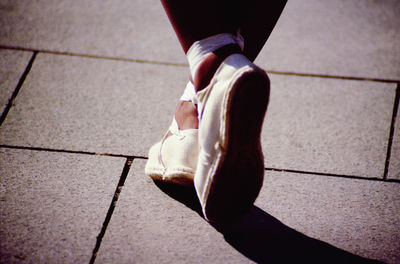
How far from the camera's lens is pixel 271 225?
1.56 metres

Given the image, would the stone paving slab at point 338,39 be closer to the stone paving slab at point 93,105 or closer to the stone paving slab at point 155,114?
the stone paving slab at point 155,114

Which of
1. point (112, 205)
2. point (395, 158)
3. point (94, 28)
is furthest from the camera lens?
point (94, 28)

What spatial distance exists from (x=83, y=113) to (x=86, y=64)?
1.67ft

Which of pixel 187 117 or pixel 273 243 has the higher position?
pixel 187 117

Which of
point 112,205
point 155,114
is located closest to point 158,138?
point 155,114

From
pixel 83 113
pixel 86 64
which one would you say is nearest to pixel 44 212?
pixel 83 113

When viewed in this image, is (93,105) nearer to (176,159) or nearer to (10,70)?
(10,70)

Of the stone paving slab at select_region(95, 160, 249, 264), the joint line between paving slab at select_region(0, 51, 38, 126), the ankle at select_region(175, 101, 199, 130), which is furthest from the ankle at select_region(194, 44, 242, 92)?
the joint line between paving slab at select_region(0, 51, 38, 126)

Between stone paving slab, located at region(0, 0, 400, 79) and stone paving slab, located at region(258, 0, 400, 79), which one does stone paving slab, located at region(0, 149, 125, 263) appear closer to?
stone paving slab, located at region(0, 0, 400, 79)

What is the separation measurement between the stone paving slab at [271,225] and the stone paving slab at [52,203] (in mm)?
87

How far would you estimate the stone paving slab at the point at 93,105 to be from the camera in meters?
1.93

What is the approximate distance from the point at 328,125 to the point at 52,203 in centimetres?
146

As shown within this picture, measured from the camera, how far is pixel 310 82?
2441 mm

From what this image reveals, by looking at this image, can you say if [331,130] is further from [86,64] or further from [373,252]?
[86,64]
